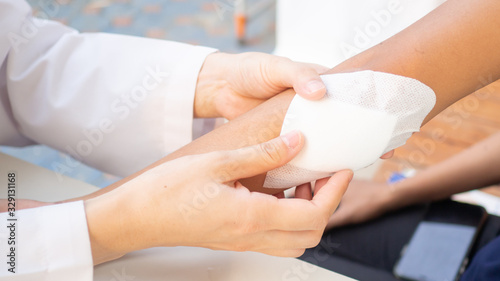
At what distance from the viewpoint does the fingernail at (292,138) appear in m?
0.72

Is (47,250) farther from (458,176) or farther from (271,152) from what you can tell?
(458,176)

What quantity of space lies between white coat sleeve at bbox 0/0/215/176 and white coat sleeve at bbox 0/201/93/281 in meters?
0.33

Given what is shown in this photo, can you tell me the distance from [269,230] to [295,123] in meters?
0.19

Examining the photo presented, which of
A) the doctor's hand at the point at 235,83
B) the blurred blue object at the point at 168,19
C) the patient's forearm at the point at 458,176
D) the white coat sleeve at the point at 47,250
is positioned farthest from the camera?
the blurred blue object at the point at 168,19

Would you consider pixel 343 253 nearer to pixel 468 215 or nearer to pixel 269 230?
pixel 468 215

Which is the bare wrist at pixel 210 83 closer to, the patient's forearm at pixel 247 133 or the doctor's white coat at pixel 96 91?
the doctor's white coat at pixel 96 91

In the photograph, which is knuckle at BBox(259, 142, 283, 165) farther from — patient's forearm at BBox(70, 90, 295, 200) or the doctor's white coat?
the doctor's white coat

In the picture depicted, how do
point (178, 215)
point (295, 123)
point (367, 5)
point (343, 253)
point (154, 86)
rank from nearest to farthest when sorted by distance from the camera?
point (178, 215)
point (295, 123)
point (154, 86)
point (343, 253)
point (367, 5)

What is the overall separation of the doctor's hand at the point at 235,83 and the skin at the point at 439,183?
384mm

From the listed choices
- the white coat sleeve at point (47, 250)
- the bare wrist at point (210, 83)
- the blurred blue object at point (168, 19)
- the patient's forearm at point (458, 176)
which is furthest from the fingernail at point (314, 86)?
the blurred blue object at point (168, 19)

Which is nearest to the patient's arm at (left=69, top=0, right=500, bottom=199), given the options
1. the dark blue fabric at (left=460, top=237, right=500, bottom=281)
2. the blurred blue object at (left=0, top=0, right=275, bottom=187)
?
the dark blue fabric at (left=460, top=237, right=500, bottom=281)

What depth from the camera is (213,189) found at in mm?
638

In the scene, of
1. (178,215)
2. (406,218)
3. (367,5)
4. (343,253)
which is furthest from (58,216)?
(367,5)

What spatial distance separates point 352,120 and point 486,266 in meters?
0.38
